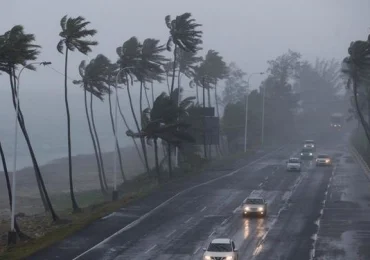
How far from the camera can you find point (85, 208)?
59.2 meters

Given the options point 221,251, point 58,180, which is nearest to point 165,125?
point 221,251

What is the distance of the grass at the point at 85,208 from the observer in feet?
129

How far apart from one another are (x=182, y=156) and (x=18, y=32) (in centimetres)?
3971

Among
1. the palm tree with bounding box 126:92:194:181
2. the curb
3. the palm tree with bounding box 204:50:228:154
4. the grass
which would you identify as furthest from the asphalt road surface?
the palm tree with bounding box 204:50:228:154

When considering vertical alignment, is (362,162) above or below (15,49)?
below

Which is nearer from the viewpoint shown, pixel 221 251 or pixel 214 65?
pixel 221 251

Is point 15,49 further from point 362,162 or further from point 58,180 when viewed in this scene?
point 58,180

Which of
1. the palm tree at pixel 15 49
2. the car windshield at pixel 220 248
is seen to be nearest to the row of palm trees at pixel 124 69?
the palm tree at pixel 15 49

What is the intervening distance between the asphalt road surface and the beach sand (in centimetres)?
1815

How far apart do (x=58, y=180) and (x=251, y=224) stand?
228 ft

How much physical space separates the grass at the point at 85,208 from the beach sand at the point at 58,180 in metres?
3.31

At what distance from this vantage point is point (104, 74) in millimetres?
74812

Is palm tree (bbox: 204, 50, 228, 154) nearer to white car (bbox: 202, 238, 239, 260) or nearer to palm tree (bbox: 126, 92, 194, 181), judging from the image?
palm tree (bbox: 126, 92, 194, 181)

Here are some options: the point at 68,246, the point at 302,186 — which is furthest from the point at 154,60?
the point at 68,246
